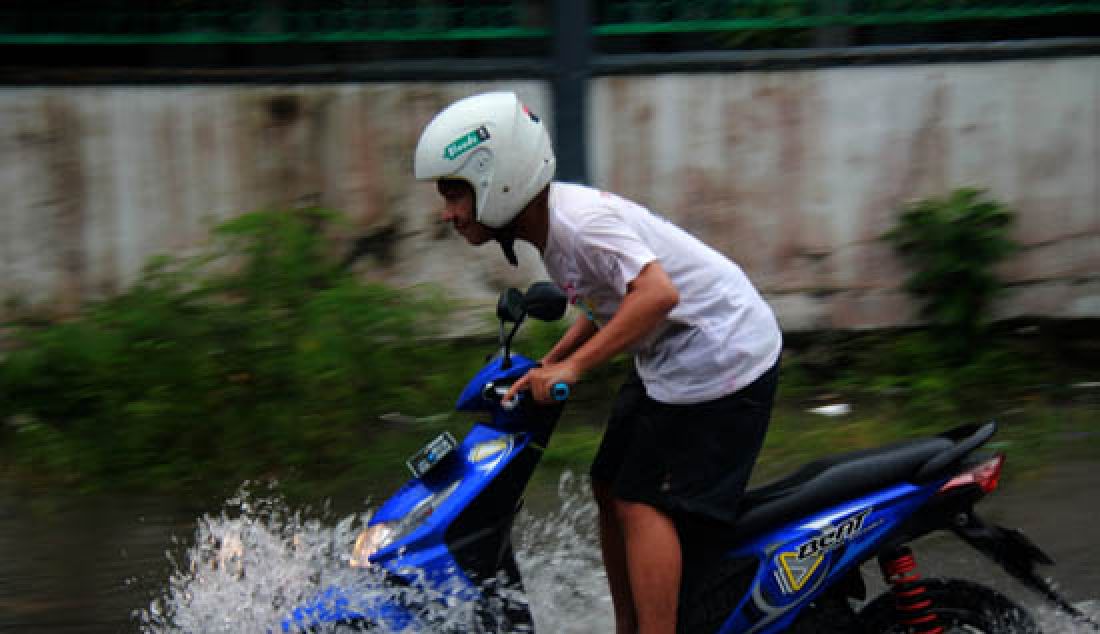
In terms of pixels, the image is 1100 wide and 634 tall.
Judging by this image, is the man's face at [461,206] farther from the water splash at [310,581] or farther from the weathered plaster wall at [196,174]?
the weathered plaster wall at [196,174]

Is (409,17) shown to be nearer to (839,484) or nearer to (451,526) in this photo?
(451,526)

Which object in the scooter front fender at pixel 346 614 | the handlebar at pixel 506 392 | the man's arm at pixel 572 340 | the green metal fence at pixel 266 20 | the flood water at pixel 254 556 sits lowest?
the flood water at pixel 254 556

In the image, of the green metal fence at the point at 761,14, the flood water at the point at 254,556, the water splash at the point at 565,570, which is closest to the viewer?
the flood water at the point at 254,556

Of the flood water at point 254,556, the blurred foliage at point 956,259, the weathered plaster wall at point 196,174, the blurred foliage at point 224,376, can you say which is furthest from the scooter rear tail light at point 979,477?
the weathered plaster wall at point 196,174

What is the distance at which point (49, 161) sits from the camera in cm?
554

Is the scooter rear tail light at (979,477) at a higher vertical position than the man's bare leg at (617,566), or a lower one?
higher

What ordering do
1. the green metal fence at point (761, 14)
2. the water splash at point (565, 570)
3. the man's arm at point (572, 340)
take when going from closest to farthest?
the man's arm at point (572, 340) → the water splash at point (565, 570) → the green metal fence at point (761, 14)

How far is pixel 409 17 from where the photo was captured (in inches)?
225

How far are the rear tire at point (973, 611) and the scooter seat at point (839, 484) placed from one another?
28 cm

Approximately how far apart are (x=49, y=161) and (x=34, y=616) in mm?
2401

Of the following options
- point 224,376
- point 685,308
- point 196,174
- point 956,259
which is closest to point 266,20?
point 196,174

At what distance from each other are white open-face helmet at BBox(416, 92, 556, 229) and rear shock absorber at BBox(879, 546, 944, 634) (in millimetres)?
1199

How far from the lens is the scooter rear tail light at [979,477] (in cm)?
288

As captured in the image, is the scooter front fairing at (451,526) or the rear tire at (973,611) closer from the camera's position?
the scooter front fairing at (451,526)
